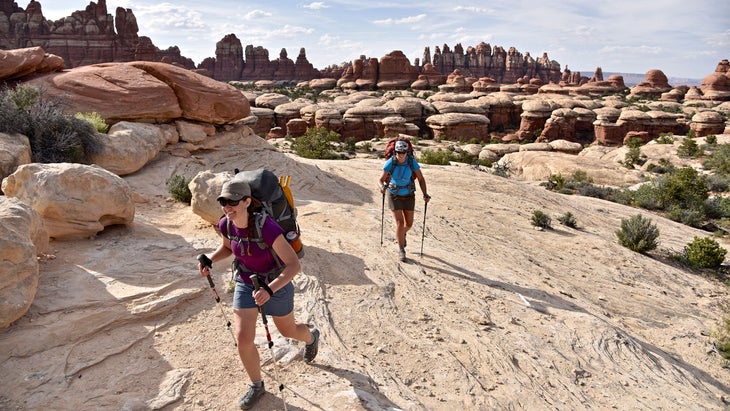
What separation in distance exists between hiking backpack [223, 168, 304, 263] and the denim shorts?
322 millimetres

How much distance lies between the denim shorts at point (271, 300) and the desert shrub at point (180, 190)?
17.8ft

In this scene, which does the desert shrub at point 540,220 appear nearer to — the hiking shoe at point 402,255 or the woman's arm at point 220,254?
the hiking shoe at point 402,255

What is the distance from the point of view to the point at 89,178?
576 centimetres

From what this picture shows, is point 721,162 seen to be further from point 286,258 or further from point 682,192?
point 286,258

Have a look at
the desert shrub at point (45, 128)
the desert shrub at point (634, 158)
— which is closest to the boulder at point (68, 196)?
the desert shrub at point (45, 128)


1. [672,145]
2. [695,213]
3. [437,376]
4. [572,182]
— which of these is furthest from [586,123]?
[437,376]

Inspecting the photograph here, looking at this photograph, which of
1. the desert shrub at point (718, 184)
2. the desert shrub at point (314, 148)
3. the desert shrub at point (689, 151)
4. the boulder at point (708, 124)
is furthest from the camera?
the boulder at point (708, 124)

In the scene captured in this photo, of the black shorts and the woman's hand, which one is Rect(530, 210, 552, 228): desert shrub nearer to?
the black shorts

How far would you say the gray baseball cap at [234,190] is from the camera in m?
3.01

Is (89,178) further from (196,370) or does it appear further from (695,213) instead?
(695,213)

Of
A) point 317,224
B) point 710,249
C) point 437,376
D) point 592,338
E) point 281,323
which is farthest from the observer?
point 710,249

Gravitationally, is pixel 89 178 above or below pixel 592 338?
above

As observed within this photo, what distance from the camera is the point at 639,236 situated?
377 inches

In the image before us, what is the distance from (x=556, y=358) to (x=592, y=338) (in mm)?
807
